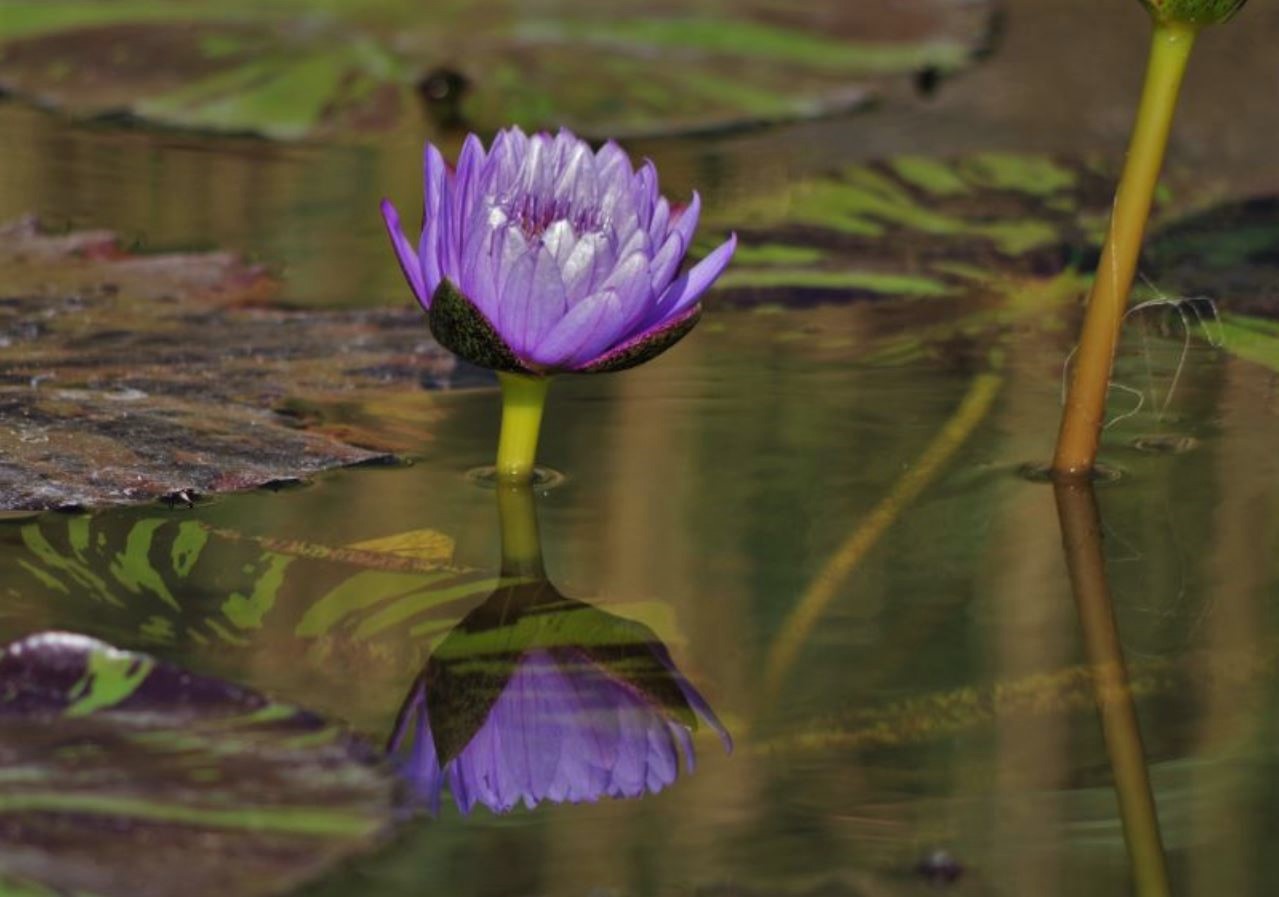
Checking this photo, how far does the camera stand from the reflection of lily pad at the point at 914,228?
2383 mm

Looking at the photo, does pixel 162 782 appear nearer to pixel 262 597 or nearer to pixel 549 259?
pixel 262 597

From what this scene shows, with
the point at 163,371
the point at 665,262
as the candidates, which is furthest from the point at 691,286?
the point at 163,371

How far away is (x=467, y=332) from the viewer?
62.7 inches

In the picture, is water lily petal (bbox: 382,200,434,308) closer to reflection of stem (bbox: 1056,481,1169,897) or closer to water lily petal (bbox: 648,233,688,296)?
water lily petal (bbox: 648,233,688,296)

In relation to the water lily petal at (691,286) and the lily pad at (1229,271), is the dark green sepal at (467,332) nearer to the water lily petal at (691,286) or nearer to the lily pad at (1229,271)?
the water lily petal at (691,286)

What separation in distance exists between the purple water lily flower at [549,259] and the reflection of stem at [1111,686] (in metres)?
0.35

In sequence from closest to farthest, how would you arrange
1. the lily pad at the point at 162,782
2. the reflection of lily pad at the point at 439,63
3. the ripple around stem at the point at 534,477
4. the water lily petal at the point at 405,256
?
the lily pad at the point at 162,782
the water lily petal at the point at 405,256
the ripple around stem at the point at 534,477
the reflection of lily pad at the point at 439,63

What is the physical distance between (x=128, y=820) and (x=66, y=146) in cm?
199

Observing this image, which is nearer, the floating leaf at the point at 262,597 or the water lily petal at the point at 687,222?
the floating leaf at the point at 262,597

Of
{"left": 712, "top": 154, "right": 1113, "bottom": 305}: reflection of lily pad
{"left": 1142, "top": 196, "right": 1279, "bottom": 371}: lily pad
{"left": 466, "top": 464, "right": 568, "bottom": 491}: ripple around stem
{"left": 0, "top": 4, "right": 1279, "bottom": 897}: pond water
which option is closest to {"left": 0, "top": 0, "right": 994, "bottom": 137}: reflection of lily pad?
{"left": 712, "top": 154, "right": 1113, "bottom": 305}: reflection of lily pad

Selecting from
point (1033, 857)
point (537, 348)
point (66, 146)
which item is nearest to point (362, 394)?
point (537, 348)

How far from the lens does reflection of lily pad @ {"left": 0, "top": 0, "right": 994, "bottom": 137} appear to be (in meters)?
3.13

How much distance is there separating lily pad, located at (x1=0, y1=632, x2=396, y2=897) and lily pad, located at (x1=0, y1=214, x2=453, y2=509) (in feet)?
1.27

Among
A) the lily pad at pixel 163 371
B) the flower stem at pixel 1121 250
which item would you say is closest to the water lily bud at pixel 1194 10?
the flower stem at pixel 1121 250
